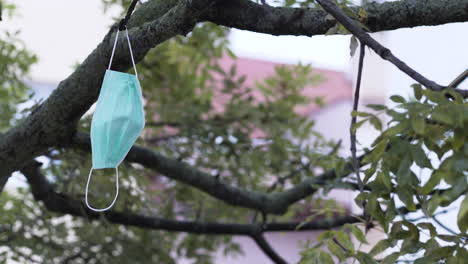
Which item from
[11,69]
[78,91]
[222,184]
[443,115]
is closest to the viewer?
[443,115]

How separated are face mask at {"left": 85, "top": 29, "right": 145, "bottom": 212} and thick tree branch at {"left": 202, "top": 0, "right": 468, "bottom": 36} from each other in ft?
0.55

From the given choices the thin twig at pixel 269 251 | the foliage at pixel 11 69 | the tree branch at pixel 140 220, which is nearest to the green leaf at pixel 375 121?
the tree branch at pixel 140 220

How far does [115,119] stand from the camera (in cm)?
99

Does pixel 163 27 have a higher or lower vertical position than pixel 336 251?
higher

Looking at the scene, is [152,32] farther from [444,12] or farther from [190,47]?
[190,47]

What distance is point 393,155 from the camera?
0.83 meters

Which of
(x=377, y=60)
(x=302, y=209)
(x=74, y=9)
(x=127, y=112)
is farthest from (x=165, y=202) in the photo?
(x=74, y=9)

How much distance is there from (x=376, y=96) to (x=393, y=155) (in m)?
2.95

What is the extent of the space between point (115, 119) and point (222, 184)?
0.69 meters

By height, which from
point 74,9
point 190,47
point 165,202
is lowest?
point 165,202

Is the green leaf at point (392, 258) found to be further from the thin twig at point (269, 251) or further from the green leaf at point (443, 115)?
the thin twig at point (269, 251)

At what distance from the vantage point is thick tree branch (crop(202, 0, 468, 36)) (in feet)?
2.88

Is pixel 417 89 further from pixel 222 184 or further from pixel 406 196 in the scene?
pixel 222 184

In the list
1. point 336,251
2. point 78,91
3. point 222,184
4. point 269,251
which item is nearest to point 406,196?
point 336,251
